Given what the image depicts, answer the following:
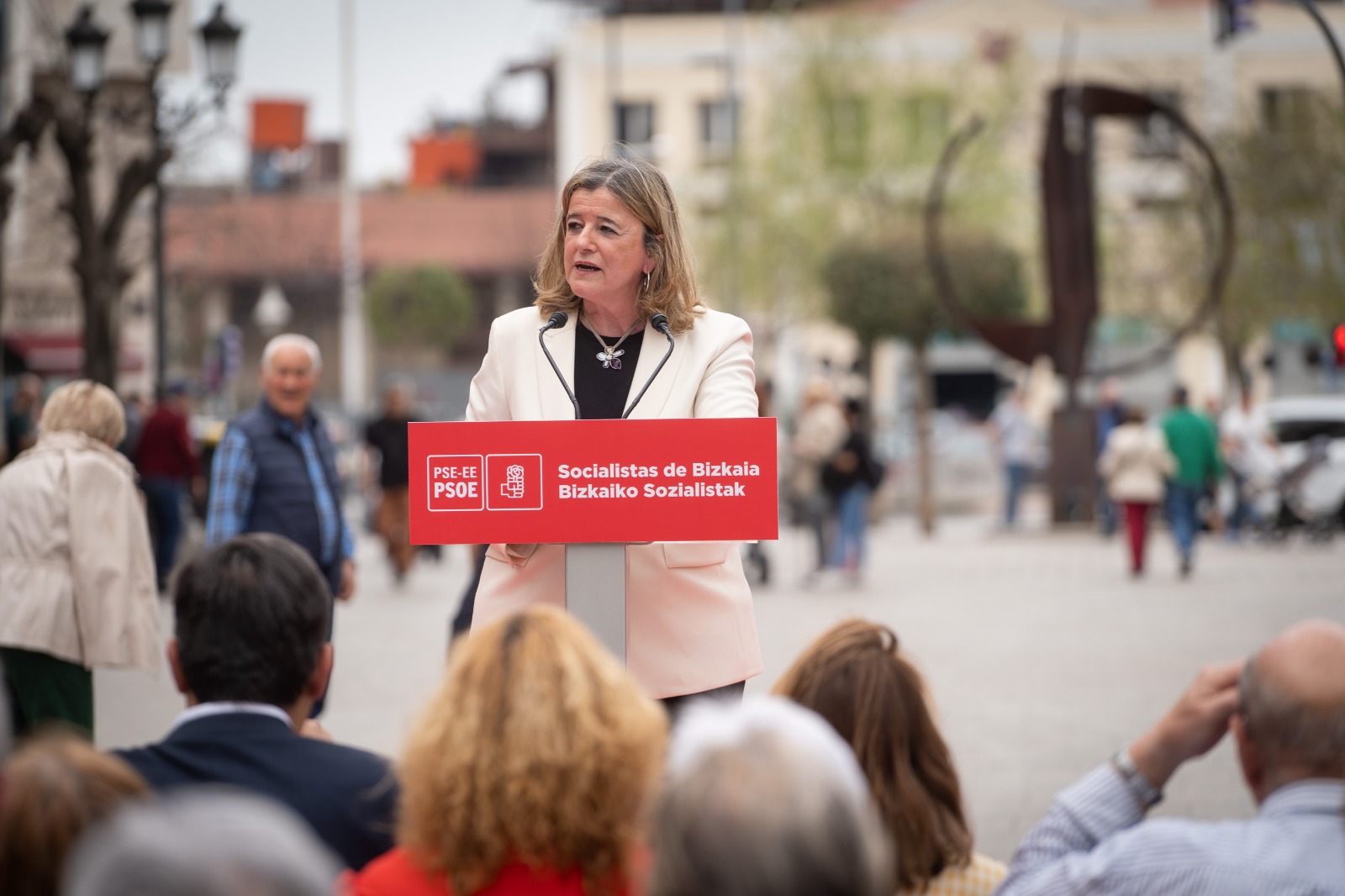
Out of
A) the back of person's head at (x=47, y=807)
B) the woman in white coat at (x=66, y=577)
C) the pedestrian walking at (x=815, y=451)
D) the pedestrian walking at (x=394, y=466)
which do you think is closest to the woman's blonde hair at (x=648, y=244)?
the back of person's head at (x=47, y=807)

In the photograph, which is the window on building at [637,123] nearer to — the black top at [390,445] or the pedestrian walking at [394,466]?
the pedestrian walking at [394,466]

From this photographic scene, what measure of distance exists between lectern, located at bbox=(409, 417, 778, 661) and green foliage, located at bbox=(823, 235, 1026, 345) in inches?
1059

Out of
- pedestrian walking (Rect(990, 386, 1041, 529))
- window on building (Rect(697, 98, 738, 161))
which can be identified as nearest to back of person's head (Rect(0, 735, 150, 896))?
pedestrian walking (Rect(990, 386, 1041, 529))

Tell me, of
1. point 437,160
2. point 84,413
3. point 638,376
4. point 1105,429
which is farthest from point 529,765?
point 437,160

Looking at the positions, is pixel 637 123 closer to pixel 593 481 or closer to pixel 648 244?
pixel 648 244

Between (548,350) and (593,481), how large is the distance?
54 centimetres

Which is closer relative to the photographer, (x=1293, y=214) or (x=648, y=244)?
(x=648, y=244)

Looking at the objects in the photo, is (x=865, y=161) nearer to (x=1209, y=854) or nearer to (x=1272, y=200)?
(x=1272, y=200)

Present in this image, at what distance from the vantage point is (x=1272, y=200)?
3416 cm

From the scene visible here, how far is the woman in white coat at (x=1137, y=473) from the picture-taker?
17734 millimetres

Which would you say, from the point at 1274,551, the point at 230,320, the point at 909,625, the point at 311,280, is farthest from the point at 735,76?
the point at 909,625

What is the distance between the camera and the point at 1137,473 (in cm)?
1803

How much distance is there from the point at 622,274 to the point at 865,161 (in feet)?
117

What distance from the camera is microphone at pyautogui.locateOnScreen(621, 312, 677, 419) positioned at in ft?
12.1
